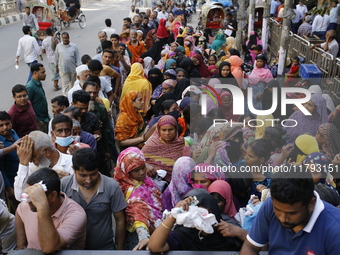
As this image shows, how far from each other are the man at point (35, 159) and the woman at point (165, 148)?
111cm

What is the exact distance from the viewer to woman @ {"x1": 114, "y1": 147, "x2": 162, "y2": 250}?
2.96 m

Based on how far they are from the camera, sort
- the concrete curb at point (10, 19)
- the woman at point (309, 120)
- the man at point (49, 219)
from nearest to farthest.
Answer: the man at point (49, 219)
the woman at point (309, 120)
the concrete curb at point (10, 19)

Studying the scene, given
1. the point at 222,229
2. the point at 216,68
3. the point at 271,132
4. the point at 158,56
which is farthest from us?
the point at 158,56

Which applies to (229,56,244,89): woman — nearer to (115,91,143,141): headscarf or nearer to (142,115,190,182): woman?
(115,91,143,141): headscarf

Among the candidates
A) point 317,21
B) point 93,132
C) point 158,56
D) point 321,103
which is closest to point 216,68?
point 158,56

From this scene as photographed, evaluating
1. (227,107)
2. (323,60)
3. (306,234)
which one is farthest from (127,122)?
(323,60)

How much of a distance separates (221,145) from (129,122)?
1.61 meters

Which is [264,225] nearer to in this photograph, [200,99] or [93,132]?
[93,132]

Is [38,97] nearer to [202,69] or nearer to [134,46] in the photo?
[202,69]

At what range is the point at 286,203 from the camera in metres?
1.87

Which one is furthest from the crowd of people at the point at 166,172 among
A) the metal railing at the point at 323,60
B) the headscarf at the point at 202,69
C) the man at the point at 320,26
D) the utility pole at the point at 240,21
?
the utility pole at the point at 240,21

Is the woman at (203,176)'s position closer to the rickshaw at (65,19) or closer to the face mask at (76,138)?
the face mask at (76,138)

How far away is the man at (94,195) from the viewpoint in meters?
2.76

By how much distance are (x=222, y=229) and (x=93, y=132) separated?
2.45 meters
